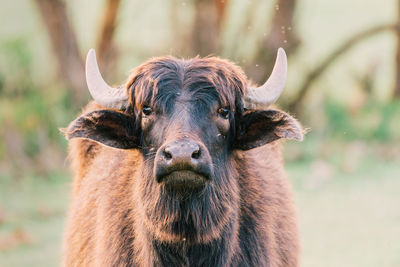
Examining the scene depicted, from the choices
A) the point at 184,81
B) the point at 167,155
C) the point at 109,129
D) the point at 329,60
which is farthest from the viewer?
the point at 329,60

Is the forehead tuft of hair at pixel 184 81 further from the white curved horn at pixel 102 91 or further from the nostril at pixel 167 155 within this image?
the nostril at pixel 167 155

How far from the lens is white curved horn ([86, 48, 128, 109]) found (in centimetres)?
617

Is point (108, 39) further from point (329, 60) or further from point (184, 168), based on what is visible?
point (184, 168)

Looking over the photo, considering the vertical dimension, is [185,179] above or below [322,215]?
above

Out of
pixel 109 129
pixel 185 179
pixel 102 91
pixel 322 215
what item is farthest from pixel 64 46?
pixel 185 179

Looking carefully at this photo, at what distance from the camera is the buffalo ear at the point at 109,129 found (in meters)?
5.93

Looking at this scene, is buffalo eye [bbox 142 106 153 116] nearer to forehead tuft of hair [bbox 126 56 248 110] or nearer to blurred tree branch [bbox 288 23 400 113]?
forehead tuft of hair [bbox 126 56 248 110]

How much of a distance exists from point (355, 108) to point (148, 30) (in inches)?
278

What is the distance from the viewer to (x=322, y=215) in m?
14.2

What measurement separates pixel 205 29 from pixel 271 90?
1216 cm

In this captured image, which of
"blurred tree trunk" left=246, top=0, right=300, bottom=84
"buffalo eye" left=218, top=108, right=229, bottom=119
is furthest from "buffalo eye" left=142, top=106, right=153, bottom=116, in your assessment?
"blurred tree trunk" left=246, top=0, right=300, bottom=84

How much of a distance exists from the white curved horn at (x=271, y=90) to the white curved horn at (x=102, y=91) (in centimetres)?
112

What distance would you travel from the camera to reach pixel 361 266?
37.1 feet

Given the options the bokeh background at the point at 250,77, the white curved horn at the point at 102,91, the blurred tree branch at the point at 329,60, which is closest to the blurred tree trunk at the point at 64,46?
the bokeh background at the point at 250,77
